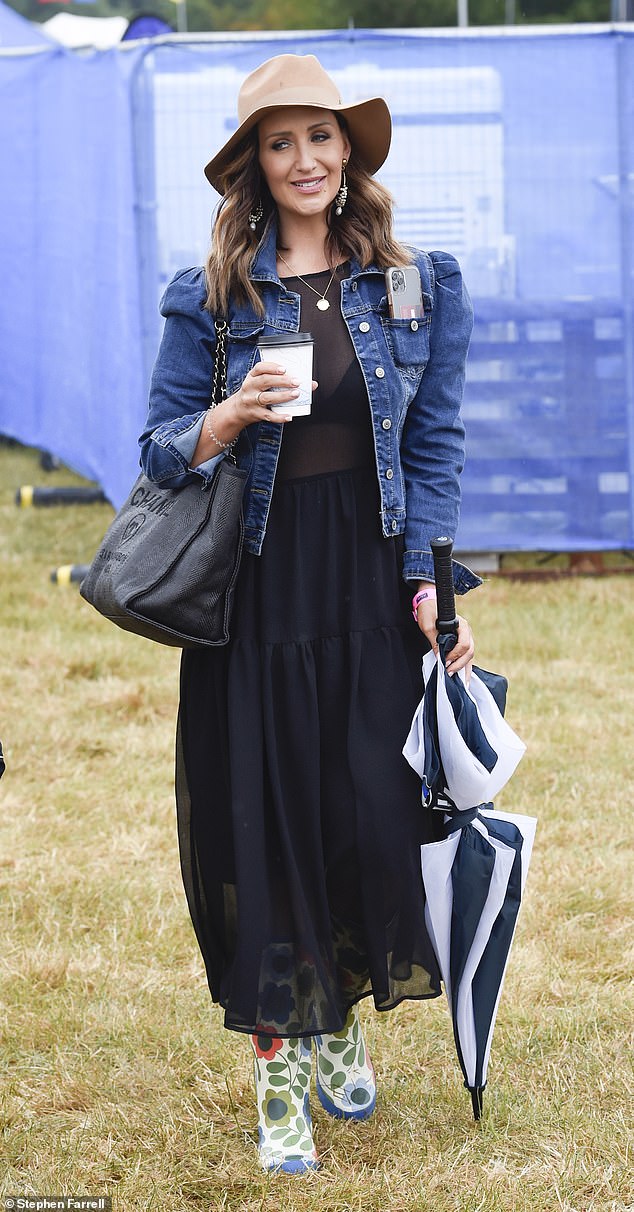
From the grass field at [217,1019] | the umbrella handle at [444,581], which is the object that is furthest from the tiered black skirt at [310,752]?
the grass field at [217,1019]

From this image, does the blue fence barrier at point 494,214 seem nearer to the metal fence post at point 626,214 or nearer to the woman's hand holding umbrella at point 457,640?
the metal fence post at point 626,214

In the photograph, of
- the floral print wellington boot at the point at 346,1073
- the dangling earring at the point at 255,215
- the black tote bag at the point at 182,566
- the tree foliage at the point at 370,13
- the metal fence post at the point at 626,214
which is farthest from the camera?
the tree foliage at the point at 370,13

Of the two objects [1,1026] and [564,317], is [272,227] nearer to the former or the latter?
[1,1026]

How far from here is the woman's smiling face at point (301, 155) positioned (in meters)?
2.48

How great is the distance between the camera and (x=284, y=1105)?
2.64 metres

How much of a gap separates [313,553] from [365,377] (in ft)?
1.05

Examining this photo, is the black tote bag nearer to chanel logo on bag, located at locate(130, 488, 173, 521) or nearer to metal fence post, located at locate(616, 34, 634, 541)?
chanel logo on bag, located at locate(130, 488, 173, 521)

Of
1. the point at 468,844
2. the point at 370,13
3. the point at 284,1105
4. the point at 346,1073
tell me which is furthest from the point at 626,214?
the point at 370,13

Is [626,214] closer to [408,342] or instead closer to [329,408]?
[408,342]

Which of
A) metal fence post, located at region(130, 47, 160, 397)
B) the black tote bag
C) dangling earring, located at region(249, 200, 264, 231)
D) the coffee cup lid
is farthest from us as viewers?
metal fence post, located at region(130, 47, 160, 397)

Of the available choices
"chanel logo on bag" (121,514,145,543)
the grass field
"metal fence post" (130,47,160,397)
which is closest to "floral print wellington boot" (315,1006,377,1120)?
the grass field

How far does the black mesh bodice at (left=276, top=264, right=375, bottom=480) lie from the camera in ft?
8.21

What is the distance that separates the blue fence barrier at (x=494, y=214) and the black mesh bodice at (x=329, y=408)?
177 inches

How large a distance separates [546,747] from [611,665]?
1.09 metres
